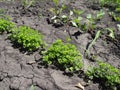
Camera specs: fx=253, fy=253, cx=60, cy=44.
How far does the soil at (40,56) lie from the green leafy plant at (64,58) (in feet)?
0.34

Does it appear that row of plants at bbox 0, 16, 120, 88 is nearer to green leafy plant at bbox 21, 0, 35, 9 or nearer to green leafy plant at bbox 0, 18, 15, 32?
green leafy plant at bbox 0, 18, 15, 32

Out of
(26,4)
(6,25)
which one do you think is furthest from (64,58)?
(26,4)

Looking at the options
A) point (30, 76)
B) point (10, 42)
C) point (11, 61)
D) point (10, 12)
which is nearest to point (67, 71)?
point (30, 76)

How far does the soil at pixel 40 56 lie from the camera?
3.52m

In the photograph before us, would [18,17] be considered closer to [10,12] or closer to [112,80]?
[10,12]

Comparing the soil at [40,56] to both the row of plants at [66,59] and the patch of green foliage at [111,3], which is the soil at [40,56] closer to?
the row of plants at [66,59]

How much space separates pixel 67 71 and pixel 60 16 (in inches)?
70.6

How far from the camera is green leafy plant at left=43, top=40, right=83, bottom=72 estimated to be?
3.70m

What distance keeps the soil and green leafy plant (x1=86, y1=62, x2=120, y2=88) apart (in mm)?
103

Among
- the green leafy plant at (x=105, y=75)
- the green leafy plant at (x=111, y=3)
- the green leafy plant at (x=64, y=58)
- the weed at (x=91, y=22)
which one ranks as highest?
the green leafy plant at (x=111, y=3)

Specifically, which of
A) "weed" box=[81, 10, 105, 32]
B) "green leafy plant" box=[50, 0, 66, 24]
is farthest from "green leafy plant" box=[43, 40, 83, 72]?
"green leafy plant" box=[50, 0, 66, 24]

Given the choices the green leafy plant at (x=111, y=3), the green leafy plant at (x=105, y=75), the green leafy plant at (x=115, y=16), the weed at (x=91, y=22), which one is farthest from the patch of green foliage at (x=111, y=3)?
the green leafy plant at (x=105, y=75)

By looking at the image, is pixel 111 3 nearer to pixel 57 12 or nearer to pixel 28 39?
pixel 57 12

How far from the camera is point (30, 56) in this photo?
3.98m
